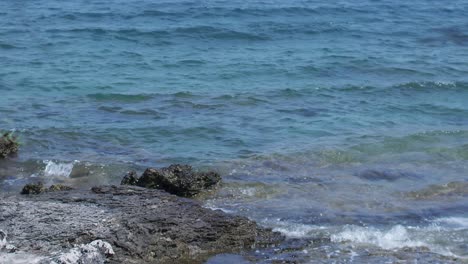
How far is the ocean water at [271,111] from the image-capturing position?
464 inches

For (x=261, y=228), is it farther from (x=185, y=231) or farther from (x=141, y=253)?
(x=141, y=253)

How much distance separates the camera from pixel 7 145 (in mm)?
13875

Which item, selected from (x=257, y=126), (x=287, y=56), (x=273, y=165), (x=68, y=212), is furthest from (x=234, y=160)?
(x=287, y=56)

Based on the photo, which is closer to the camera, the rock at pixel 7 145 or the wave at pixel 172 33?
the rock at pixel 7 145

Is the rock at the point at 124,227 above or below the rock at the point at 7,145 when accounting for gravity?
above

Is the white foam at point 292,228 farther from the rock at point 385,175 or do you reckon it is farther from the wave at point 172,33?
the wave at point 172,33

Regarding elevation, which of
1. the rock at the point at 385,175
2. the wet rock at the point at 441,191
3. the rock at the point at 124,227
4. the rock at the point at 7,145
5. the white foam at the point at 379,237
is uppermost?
the rock at the point at 124,227

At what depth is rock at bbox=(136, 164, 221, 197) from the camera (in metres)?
11.6

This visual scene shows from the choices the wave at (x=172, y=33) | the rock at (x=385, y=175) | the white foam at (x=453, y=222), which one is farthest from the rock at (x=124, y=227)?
the wave at (x=172, y=33)

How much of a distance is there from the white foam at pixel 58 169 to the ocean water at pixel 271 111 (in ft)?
0.11

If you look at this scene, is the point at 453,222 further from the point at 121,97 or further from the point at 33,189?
the point at 121,97

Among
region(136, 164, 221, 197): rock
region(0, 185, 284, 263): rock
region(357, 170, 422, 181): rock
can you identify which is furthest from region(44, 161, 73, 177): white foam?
region(357, 170, 422, 181): rock

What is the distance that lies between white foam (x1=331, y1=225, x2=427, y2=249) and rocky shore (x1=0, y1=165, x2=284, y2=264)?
0.91m

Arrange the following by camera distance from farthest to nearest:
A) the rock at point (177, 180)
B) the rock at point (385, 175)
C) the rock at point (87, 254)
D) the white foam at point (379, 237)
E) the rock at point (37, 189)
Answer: the rock at point (385, 175) → the rock at point (177, 180) → the rock at point (37, 189) → the white foam at point (379, 237) → the rock at point (87, 254)
